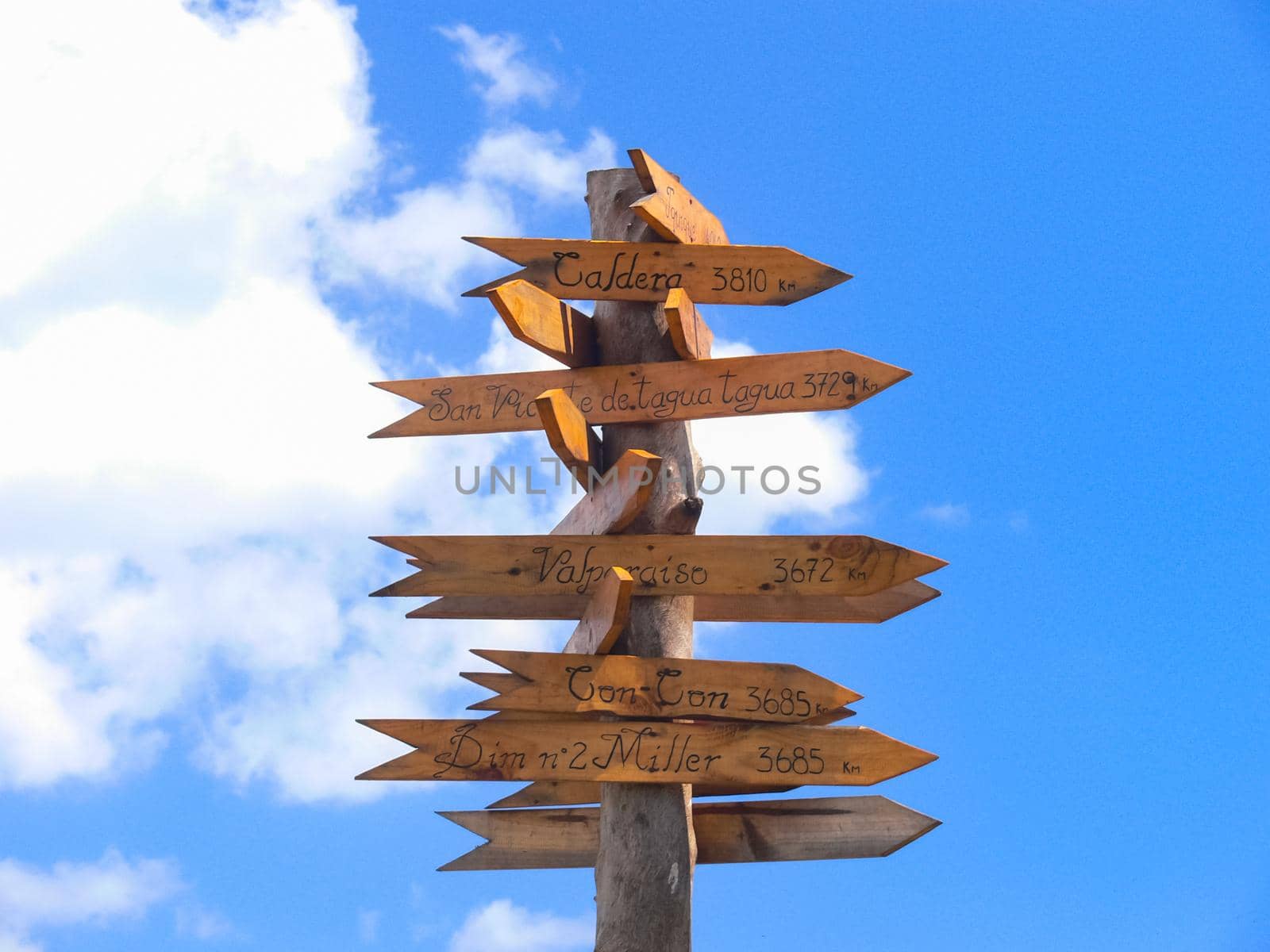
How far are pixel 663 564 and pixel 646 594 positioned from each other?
13cm

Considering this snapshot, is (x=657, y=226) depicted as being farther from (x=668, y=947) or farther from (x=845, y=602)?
(x=668, y=947)

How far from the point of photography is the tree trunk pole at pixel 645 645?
4.40 meters

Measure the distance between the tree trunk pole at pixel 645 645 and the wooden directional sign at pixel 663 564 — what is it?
220mm

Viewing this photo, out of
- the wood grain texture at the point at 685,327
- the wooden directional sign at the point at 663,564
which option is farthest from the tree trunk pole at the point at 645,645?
the wooden directional sign at the point at 663,564

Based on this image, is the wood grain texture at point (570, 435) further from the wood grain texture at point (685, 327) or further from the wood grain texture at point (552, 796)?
the wood grain texture at point (552, 796)

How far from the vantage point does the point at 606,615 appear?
442 centimetres

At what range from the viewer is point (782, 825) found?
4664 mm

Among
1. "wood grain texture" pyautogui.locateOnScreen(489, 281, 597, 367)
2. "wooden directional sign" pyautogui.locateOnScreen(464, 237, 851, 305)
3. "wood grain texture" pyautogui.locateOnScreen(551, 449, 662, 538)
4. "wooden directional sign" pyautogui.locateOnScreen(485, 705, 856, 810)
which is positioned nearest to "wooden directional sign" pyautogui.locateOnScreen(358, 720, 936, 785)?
"wooden directional sign" pyautogui.locateOnScreen(485, 705, 856, 810)

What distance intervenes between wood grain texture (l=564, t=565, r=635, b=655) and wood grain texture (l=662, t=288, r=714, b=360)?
92 centimetres

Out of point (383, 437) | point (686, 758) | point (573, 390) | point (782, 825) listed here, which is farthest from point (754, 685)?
A: point (383, 437)

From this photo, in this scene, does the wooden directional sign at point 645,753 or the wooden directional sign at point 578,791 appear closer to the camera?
the wooden directional sign at point 645,753

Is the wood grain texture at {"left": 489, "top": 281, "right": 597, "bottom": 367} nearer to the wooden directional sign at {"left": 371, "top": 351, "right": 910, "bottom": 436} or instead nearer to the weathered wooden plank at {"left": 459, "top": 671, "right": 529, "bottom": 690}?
the wooden directional sign at {"left": 371, "top": 351, "right": 910, "bottom": 436}

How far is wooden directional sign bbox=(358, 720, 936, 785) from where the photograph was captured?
4.27m

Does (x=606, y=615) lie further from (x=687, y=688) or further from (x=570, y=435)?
(x=570, y=435)
